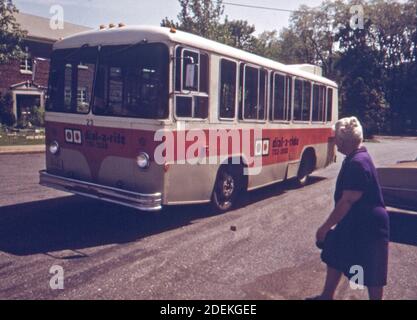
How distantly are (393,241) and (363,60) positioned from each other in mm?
45454

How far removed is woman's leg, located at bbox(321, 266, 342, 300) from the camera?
3.98m

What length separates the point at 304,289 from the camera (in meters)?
4.56

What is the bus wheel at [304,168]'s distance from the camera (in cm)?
1093

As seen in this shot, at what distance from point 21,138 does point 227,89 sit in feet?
59.5

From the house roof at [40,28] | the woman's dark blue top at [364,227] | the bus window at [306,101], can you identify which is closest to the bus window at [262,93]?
the bus window at [306,101]

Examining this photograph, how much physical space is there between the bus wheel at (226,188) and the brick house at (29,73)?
1003 inches

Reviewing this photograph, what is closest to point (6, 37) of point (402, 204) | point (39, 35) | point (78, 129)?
point (39, 35)

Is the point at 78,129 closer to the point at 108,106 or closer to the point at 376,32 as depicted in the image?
the point at 108,106

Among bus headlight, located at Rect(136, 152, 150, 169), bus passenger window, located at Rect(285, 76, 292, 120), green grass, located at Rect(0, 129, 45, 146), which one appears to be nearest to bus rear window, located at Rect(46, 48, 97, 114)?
bus headlight, located at Rect(136, 152, 150, 169)

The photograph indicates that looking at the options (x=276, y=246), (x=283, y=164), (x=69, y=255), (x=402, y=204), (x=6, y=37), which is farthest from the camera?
(x=6, y=37)

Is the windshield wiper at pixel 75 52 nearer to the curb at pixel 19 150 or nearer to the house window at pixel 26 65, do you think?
the curb at pixel 19 150

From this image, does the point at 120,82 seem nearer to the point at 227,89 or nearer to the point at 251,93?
the point at 227,89

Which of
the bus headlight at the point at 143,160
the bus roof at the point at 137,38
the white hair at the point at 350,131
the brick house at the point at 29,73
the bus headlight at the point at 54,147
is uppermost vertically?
the brick house at the point at 29,73

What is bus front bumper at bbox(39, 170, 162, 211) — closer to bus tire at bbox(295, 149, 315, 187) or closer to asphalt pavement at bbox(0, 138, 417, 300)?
asphalt pavement at bbox(0, 138, 417, 300)
